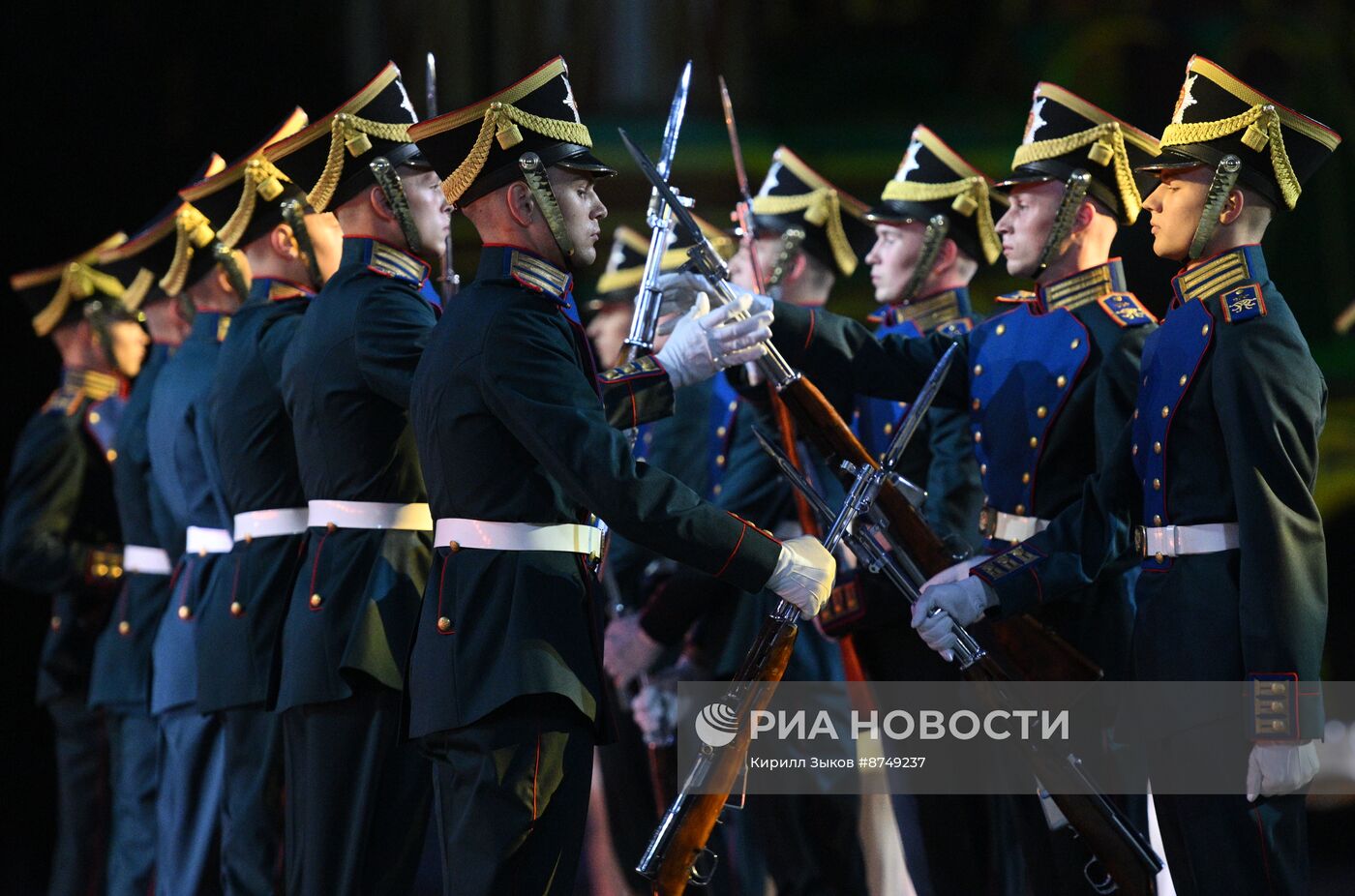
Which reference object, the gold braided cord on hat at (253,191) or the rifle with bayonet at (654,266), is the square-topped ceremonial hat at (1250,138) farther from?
the gold braided cord on hat at (253,191)

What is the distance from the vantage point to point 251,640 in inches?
145

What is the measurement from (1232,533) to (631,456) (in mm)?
1130

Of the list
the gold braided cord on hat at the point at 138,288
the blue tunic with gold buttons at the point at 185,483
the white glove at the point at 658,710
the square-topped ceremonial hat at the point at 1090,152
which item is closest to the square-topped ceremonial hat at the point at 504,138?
the square-topped ceremonial hat at the point at 1090,152

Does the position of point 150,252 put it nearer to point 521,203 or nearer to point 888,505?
point 521,203

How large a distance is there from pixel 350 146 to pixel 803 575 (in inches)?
60.4

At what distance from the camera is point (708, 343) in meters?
3.29

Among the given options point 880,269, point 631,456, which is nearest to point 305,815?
point 631,456

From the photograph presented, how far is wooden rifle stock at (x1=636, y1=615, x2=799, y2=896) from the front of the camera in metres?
2.98

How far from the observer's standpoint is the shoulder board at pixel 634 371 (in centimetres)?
320

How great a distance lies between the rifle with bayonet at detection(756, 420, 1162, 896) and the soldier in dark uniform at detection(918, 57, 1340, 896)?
0.07 m

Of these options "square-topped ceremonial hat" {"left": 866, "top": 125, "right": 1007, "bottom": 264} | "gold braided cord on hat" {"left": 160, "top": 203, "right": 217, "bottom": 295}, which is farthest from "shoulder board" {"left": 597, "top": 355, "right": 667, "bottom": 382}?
"gold braided cord on hat" {"left": 160, "top": 203, "right": 217, "bottom": 295}

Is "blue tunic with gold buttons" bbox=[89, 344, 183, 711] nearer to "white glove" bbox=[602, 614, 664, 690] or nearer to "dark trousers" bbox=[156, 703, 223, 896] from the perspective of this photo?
"dark trousers" bbox=[156, 703, 223, 896]

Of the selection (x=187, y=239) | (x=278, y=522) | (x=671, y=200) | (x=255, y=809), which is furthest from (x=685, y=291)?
(x=187, y=239)

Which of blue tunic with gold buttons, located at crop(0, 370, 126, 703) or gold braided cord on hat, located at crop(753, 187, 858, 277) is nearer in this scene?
gold braided cord on hat, located at crop(753, 187, 858, 277)
